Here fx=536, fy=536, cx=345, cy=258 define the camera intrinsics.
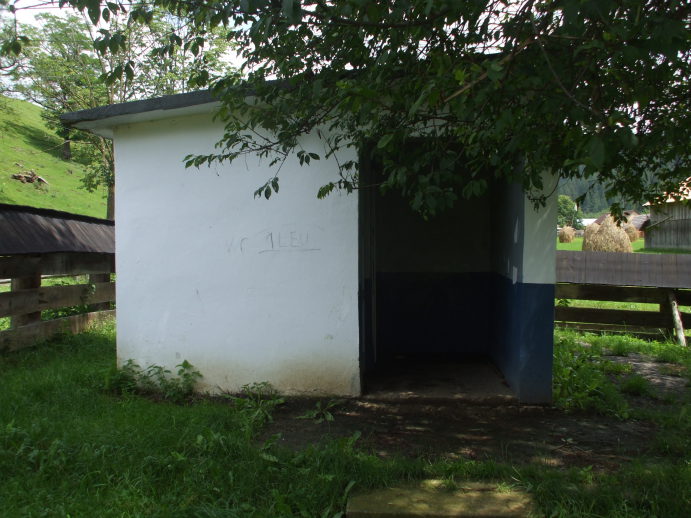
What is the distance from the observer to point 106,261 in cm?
891

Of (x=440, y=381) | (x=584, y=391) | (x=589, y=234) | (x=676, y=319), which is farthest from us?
(x=589, y=234)

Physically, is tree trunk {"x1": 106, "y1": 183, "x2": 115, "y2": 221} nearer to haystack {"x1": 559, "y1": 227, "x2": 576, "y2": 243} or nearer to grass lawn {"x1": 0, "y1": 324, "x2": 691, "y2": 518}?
grass lawn {"x1": 0, "y1": 324, "x2": 691, "y2": 518}

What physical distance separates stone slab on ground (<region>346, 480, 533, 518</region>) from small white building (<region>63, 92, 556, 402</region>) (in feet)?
6.31

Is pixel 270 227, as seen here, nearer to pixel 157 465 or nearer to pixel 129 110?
pixel 129 110

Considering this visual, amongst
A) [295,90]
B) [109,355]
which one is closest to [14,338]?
[109,355]

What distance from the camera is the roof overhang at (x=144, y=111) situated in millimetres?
5039

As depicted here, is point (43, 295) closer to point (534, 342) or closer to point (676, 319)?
point (534, 342)

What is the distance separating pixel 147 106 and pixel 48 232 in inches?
126

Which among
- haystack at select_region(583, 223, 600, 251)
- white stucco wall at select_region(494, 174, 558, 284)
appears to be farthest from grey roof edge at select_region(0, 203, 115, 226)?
haystack at select_region(583, 223, 600, 251)

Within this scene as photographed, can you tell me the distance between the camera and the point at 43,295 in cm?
744

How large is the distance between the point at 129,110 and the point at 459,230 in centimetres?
432

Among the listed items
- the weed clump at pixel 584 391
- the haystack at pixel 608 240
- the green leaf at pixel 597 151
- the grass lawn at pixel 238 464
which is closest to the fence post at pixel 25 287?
the grass lawn at pixel 238 464

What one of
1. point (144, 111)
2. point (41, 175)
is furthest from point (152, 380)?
point (41, 175)

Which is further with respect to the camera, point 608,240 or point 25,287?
point 608,240
